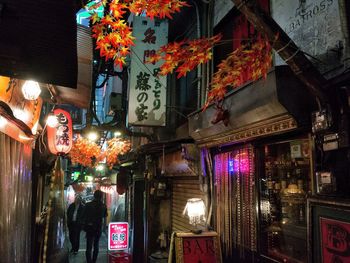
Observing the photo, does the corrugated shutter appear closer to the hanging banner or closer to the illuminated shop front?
the illuminated shop front

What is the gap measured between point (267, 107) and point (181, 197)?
29.1 feet

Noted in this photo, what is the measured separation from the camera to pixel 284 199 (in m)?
7.70

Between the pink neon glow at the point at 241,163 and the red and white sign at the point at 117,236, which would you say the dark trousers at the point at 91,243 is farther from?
the pink neon glow at the point at 241,163

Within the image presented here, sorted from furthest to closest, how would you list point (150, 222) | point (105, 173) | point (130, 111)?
point (105, 173) < point (150, 222) < point (130, 111)

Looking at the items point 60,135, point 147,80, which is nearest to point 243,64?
point 147,80

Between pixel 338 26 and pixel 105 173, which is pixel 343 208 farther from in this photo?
pixel 105 173

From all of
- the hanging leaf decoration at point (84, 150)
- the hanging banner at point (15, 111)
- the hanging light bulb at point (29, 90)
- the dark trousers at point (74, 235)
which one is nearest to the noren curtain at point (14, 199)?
the hanging banner at point (15, 111)

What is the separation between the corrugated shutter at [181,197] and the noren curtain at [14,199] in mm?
5955

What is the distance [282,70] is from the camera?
5.96 m

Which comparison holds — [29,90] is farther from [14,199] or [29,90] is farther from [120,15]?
Answer: [120,15]

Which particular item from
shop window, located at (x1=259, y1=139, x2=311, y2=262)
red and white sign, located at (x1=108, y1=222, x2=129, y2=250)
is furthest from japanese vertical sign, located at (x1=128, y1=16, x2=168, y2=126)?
red and white sign, located at (x1=108, y1=222, x2=129, y2=250)

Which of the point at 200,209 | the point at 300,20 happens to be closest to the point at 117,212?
the point at 200,209

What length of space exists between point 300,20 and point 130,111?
783 centimetres

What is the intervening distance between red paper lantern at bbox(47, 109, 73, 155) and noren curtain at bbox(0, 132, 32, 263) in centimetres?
175
